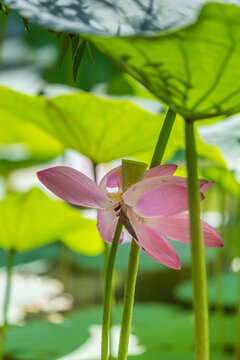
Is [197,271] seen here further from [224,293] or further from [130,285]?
[224,293]

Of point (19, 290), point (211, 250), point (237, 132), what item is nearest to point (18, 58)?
point (19, 290)

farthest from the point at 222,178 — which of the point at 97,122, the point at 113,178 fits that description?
the point at 113,178

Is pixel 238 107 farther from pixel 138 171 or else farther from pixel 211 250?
pixel 211 250

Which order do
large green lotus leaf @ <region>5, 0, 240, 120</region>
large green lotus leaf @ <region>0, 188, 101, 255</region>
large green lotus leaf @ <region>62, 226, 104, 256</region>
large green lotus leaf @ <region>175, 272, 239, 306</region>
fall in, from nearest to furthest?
large green lotus leaf @ <region>5, 0, 240, 120</region> → large green lotus leaf @ <region>0, 188, 101, 255</region> → large green lotus leaf @ <region>62, 226, 104, 256</region> → large green lotus leaf @ <region>175, 272, 239, 306</region>

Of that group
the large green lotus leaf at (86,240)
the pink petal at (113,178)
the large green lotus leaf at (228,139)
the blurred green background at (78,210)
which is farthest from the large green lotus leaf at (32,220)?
the pink petal at (113,178)

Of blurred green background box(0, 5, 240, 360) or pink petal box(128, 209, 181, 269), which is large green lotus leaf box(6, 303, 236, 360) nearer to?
blurred green background box(0, 5, 240, 360)

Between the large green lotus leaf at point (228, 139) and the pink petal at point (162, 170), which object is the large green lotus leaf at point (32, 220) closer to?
the large green lotus leaf at point (228, 139)

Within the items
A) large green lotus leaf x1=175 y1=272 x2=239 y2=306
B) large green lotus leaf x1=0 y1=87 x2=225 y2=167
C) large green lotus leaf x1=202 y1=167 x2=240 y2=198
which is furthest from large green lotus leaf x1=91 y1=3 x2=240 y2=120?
large green lotus leaf x1=175 y1=272 x2=239 y2=306
